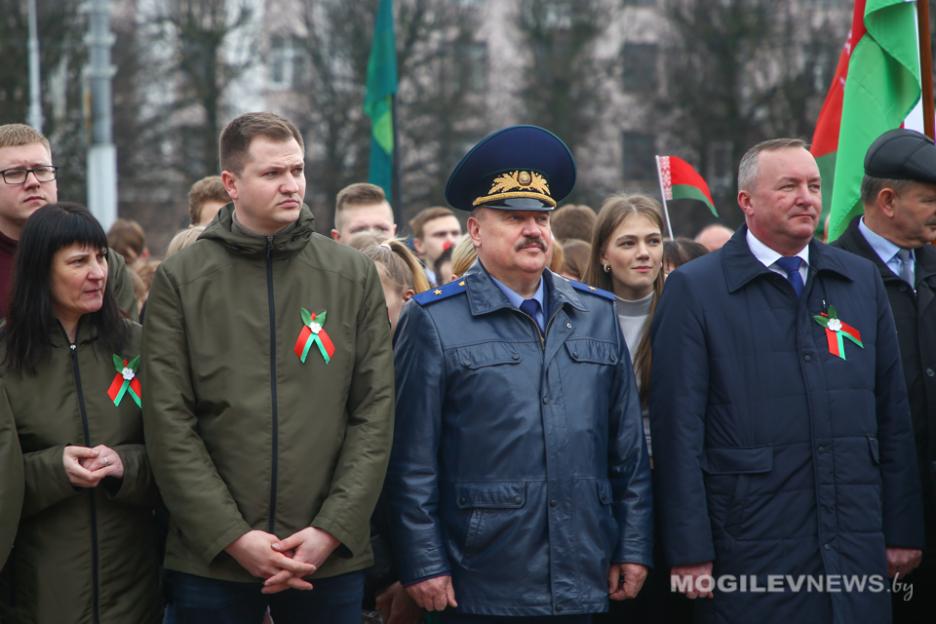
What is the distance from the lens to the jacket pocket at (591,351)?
459cm

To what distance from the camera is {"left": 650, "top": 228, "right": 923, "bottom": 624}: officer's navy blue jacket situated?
184 inches

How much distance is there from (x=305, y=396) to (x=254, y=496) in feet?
1.22

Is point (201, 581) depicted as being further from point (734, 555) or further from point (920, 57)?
point (920, 57)

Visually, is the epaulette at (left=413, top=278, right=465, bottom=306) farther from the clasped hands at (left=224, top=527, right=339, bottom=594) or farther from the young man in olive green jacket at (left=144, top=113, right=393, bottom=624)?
the clasped hands at (left=224, top=527, right=339, bottom=594)

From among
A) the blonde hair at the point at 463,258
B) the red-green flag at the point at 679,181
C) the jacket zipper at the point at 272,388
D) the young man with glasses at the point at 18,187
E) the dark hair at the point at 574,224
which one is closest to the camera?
the jacket zipper at the point at 272,388

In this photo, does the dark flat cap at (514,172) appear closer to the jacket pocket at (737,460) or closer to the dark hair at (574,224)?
the jacket pocket at (737,460)

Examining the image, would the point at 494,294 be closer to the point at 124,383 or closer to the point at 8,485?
the point at 124,383

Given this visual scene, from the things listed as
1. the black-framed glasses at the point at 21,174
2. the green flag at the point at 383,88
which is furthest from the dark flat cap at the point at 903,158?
the green flag at the point at 383,88

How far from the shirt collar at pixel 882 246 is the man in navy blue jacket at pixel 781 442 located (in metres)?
0.69

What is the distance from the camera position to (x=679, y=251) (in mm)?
6867

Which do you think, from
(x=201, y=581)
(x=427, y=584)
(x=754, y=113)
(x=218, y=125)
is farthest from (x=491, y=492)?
(x=754, y=113)

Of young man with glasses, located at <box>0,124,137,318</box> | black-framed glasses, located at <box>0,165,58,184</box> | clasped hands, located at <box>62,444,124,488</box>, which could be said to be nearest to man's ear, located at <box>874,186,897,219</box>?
young man with glasses, located at <box>0,124,137,318</box>

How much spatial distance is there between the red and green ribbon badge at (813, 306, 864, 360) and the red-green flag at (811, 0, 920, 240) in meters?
1.91

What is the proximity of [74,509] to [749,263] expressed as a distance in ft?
8.69
